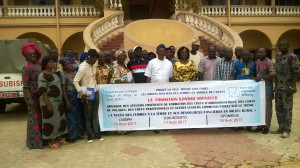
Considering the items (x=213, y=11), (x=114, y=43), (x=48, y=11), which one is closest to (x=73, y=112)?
(x=114, y=43)

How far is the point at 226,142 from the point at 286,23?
14.2 meters

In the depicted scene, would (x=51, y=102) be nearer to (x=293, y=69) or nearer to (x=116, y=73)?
(x=116, y=73)

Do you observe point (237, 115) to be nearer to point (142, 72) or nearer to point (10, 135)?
point (142, 72)

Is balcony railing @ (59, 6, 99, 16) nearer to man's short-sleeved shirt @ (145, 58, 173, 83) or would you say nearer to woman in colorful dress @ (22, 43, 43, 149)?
man's short-sleeved shirt @ (145, 58, 173, 83)

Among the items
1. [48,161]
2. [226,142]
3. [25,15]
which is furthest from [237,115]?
[25,15]

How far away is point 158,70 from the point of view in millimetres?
5527

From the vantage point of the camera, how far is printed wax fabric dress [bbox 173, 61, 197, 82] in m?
5.46

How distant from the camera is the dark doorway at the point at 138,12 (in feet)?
61.3

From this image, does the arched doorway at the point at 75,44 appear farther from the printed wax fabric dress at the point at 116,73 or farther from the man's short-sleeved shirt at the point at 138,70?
the printed wax fabric dress at the point at 116,73

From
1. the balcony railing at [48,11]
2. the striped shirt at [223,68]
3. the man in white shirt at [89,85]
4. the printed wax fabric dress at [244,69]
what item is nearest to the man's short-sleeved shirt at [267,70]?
the printed wax fabric dress at [244,69]

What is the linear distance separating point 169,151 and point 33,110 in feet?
8.00

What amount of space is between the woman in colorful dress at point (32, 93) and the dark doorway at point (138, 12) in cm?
1430

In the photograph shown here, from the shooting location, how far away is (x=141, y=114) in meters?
5.49

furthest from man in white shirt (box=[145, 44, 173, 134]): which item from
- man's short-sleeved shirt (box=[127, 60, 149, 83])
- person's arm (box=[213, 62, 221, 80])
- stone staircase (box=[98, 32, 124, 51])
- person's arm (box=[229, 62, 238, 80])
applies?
stone staircase (box=[98, 32, 124, 51])
